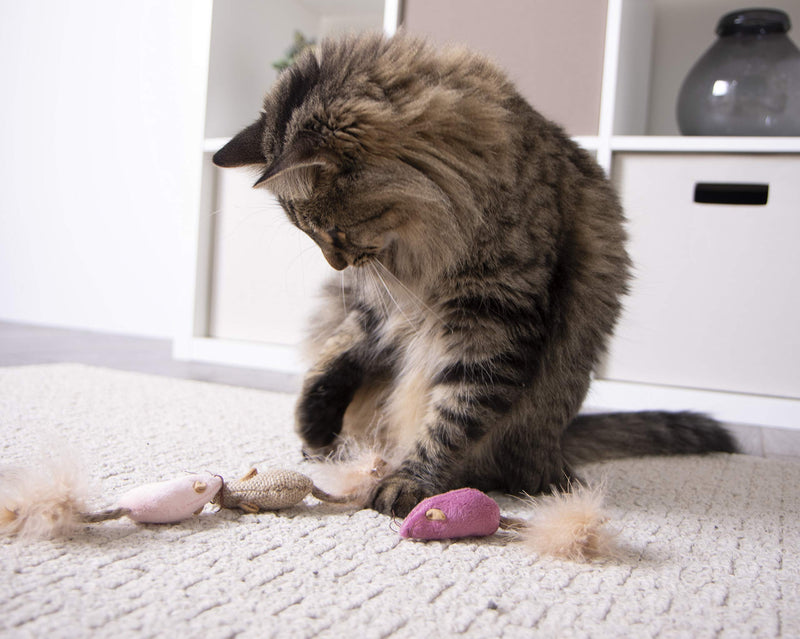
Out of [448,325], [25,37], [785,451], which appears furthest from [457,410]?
[25,37]

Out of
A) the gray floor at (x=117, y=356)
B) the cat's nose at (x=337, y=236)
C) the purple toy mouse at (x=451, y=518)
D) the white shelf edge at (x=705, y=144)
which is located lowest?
the gray floor at (x=117, y=356)

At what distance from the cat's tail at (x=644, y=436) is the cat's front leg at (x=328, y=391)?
45 centimetres

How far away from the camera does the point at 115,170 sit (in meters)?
3.03

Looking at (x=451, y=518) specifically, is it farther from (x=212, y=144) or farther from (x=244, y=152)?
(x=212, y=144)

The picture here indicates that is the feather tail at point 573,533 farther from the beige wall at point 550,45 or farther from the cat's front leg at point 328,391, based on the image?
the beige wall at point 550,45

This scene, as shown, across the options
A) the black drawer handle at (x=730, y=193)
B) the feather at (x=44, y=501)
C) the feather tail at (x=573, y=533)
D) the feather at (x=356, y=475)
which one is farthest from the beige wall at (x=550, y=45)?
the feather at (x=44, y=501)

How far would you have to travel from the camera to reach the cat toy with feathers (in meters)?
0.72

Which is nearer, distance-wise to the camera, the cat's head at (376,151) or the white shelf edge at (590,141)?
the cat's head at (376,151)

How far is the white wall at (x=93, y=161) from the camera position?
2.93 metres

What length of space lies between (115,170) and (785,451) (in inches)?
109

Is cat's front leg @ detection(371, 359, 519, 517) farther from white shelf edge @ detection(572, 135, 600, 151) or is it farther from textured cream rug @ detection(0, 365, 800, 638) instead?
white shelf edge @ detection(572, 135, 600, 151)

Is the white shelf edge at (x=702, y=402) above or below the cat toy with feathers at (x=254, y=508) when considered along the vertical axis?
below

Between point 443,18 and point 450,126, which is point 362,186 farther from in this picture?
point 443,18

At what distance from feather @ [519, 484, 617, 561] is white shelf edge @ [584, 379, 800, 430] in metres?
1.06
